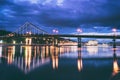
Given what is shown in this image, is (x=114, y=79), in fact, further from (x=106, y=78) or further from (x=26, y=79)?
(x=26, y=79)

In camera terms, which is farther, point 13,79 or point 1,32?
point 1,32

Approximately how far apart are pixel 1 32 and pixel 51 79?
166m

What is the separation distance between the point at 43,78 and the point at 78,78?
247 cm

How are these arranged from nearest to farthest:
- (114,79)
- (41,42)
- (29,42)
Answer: (114,79) → (29,42) → (41,42)

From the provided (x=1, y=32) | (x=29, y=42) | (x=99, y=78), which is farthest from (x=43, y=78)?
(x=1, y=32)

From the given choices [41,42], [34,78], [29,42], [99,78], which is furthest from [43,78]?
[41,42]

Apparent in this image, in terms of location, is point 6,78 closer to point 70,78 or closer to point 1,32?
point 70,78

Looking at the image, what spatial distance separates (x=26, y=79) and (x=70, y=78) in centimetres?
315

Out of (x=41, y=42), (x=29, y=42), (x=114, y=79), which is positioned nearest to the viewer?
(x=114, y=79)

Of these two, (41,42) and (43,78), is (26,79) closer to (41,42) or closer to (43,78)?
(43,78)

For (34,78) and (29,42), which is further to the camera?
(29,42)

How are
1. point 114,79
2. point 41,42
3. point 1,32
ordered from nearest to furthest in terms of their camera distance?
point 114,79
point 1,32
point 41,42

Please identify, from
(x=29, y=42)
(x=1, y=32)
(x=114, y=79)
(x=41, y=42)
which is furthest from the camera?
(x=41, y=42)

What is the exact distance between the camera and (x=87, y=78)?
65.8 ft
